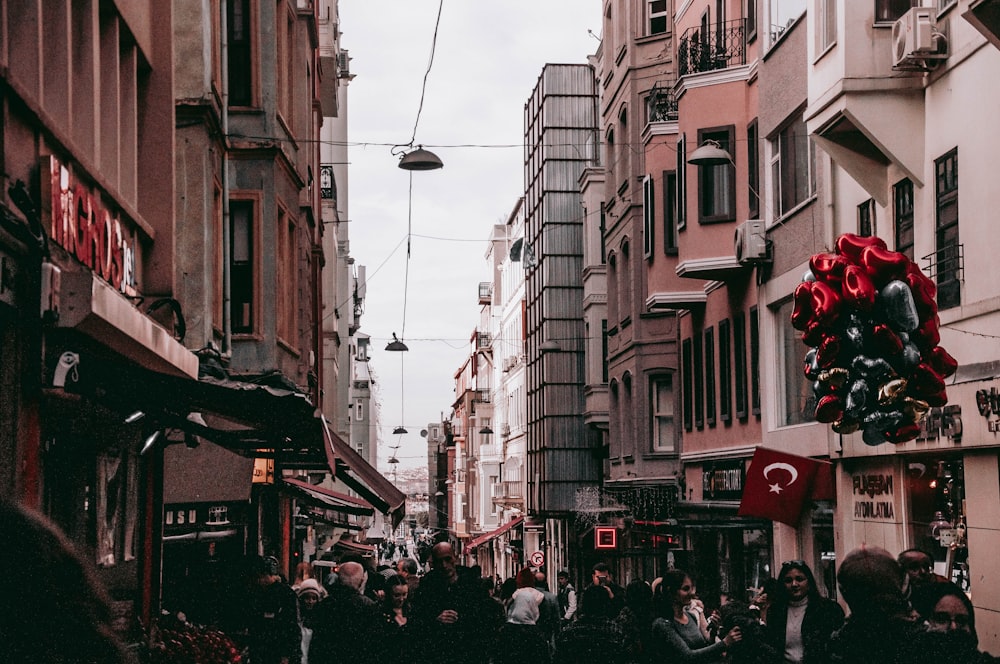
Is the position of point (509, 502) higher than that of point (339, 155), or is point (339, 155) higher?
point (339, 155)

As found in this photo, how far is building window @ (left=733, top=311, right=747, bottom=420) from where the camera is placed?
24.8 meters

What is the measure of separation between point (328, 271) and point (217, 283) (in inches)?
1205

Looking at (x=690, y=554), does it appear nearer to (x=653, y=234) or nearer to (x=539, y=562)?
(x=653, y=234)

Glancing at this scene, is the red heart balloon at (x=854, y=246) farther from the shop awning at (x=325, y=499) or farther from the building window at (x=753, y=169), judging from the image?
the shop awning at (x=325, y=499)

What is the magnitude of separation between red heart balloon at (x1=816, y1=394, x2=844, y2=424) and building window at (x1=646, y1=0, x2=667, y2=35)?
23.6 m

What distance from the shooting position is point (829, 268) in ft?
35.6

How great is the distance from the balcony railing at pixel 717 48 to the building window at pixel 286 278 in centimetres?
781

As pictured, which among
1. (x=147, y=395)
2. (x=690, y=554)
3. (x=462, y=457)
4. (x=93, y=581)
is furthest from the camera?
(x=462, y=457)

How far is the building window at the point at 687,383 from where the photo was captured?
1167 inches

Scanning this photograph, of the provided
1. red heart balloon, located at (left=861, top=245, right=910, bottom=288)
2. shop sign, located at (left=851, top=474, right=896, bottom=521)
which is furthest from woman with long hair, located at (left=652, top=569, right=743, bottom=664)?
shop sign, located at (left=851, top=474, right=896, bottom=521)

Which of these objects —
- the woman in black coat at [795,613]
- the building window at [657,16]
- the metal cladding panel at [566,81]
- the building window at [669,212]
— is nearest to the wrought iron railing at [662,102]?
the building window at [669,212]

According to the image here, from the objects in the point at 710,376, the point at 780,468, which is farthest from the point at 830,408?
the point at 710,376

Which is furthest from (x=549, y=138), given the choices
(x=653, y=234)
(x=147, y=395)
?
(x=147, y=395)

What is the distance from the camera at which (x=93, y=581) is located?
2156mm
